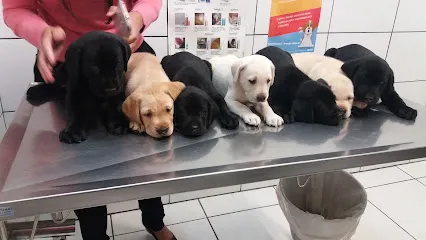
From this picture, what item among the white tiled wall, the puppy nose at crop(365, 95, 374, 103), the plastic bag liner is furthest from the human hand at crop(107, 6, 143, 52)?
the plastic bag liner

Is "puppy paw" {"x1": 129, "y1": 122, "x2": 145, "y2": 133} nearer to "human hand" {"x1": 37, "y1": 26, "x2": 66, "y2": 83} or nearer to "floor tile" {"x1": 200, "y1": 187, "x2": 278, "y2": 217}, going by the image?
"human hand" {"x1": 37, "y1": 26, "x2": 66, "y2": 83}

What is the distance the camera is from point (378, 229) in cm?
141

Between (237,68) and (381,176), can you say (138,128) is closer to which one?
(237,68)

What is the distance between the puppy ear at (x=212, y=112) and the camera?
764 millimetres

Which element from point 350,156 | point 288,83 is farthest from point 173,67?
point 350,156

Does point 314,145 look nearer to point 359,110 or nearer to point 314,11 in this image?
point 359,110

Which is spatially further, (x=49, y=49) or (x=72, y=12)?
(x=72, y=12)

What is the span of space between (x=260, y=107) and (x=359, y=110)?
0.27 m

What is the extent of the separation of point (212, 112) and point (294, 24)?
724 millimetres

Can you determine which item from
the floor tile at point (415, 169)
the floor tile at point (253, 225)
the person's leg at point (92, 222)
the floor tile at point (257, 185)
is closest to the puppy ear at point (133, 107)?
the person's leg at point (92, 222)

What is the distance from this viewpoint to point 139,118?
731 millimetres

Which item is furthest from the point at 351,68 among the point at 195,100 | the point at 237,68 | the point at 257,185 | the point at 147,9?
the point at 257,185

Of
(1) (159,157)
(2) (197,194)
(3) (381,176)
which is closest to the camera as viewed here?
(1) (159,157)

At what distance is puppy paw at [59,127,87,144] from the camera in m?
0.69
